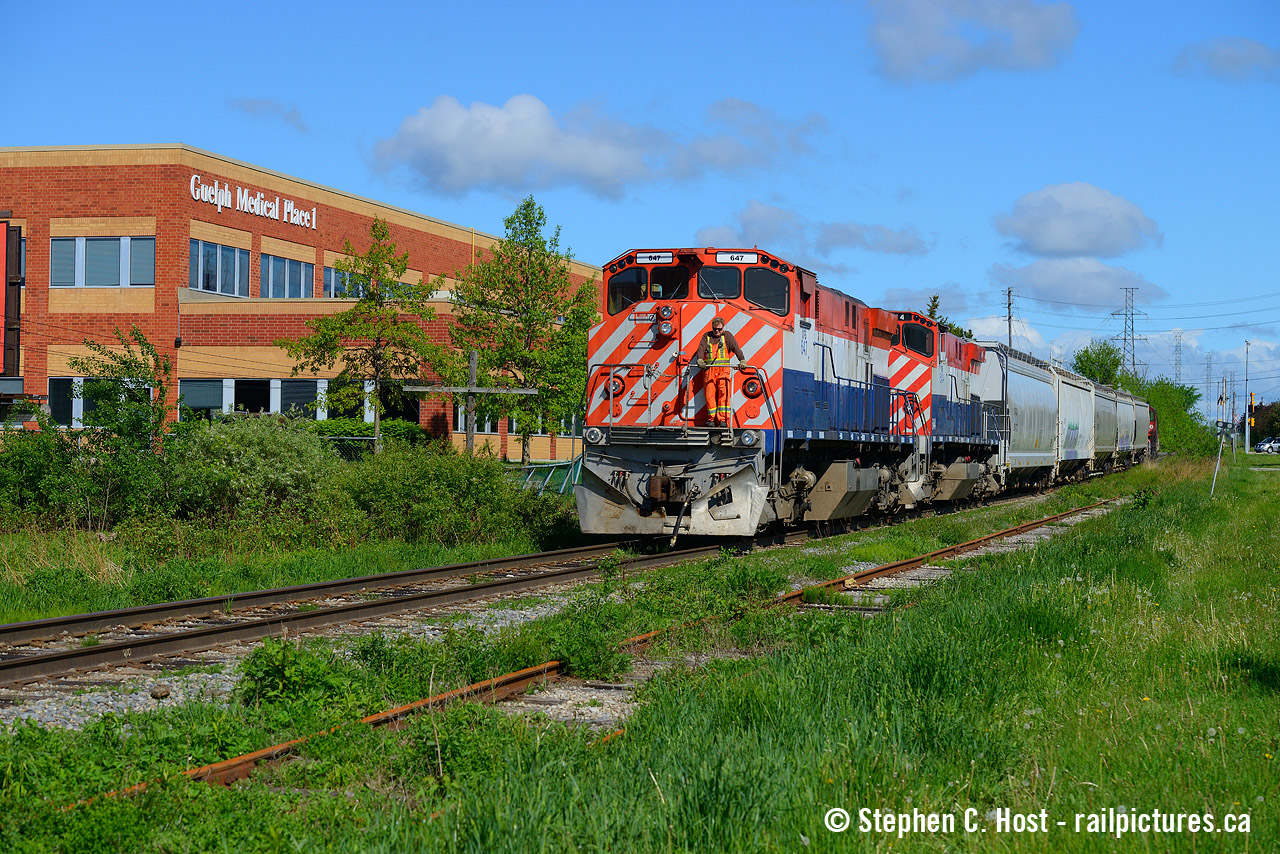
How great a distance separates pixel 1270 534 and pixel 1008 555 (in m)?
6.76

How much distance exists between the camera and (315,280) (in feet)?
153

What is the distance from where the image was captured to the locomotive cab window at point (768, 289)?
50.2 ft

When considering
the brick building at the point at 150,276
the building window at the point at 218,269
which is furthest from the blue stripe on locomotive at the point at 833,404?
the building window at the point at 218,269

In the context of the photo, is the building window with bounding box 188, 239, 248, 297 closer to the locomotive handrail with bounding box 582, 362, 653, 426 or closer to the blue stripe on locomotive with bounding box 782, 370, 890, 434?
the blue stripe on locomotive with bounding box 782, 370, 890, 434

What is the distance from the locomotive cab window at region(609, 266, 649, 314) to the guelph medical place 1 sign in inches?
1222

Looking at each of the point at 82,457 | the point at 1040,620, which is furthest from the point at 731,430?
the point at 82,457

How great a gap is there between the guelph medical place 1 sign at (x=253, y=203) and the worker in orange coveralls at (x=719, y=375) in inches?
1294

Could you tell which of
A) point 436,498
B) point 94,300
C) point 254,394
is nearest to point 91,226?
point 94,300

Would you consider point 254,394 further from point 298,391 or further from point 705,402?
point 705,402

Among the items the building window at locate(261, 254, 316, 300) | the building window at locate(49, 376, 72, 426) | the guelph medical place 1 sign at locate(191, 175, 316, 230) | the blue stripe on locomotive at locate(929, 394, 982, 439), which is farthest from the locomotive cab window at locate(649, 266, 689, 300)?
the building window at locate(49, 376, 72, 426)

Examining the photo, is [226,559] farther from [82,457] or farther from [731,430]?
[731,430]

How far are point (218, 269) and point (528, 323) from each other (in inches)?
658

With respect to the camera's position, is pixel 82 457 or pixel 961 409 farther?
pixel 961 409

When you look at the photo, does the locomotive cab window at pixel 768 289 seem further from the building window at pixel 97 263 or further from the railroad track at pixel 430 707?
the building window at pixel 97 263
